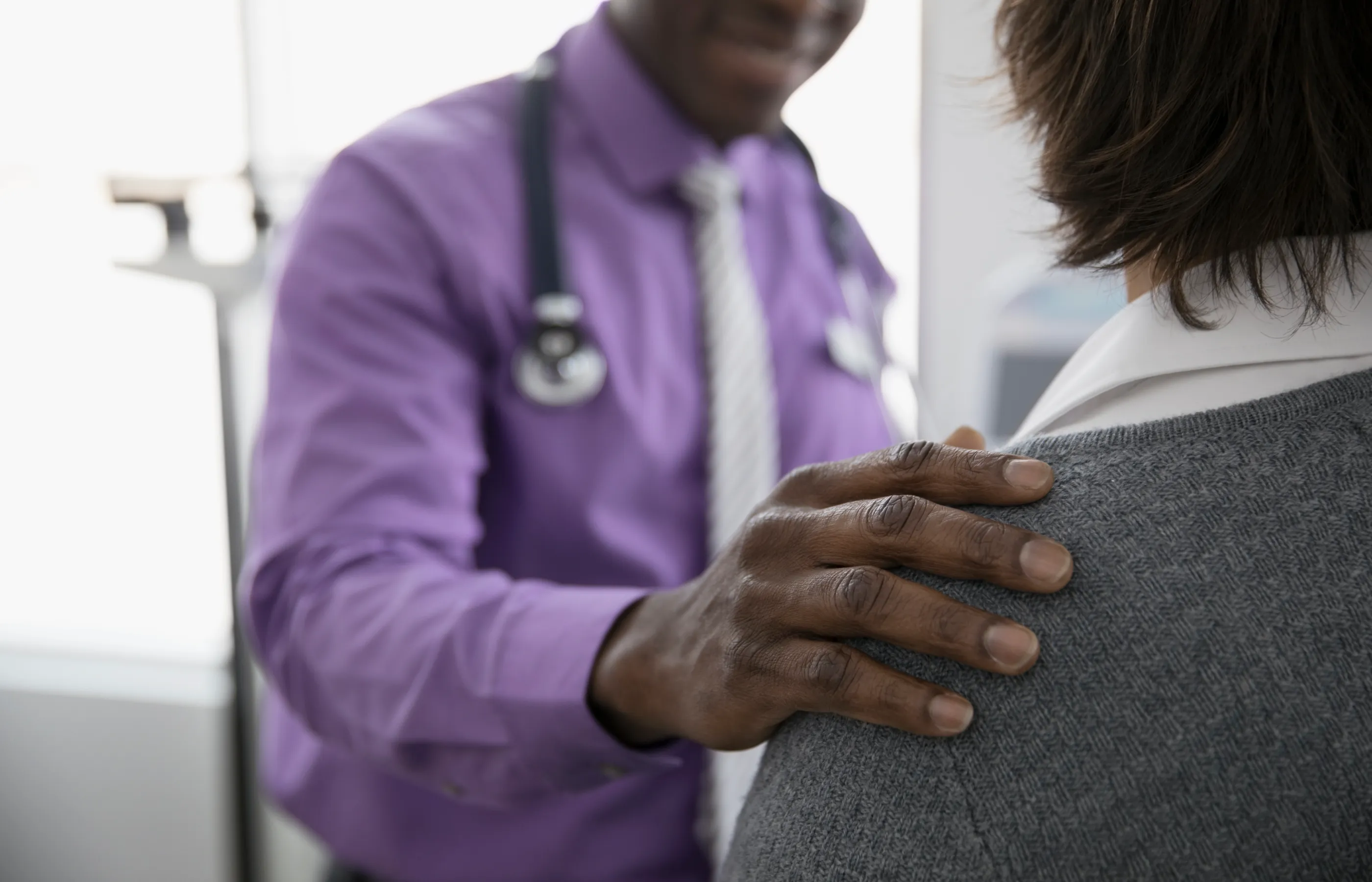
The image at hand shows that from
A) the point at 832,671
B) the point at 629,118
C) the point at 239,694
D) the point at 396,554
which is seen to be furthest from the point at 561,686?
the point at 239,694

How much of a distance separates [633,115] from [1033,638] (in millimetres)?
719

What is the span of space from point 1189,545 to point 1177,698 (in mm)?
60

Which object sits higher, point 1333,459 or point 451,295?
point 1333,459

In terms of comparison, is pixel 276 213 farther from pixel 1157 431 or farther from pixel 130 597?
pixel 1157 431

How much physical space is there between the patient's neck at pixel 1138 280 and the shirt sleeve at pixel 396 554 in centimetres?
36

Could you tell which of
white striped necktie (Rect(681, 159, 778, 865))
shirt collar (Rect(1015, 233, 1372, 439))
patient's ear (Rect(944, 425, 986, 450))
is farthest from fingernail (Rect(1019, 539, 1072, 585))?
white striped necktie (Rect(681, 159, 778, 865))

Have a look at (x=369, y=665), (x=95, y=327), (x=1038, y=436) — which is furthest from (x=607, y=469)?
(x=95, y=327)

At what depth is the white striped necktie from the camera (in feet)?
3.09

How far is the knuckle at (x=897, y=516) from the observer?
18.6 inches

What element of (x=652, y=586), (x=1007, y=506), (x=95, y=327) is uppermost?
(x=1007, y=506)

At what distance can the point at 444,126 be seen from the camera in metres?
0.99

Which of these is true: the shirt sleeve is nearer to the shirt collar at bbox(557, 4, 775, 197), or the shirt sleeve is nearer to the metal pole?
the shirt collar at bbox(557, 4, 775, 197)

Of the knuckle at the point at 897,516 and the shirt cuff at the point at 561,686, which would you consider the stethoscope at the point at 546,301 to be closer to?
the shirt cuff at the point at 561,686

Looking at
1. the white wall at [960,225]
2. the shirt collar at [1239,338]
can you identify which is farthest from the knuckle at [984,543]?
the white wall at [960,225]
